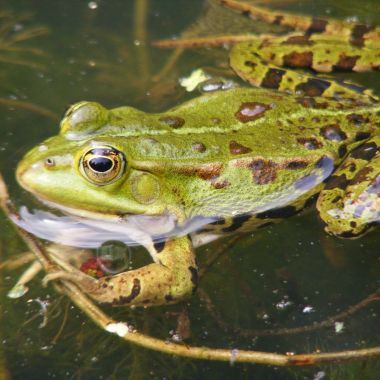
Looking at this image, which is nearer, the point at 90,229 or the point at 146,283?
the point at 146,283

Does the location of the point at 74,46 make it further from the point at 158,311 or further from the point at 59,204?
the point at 158,311

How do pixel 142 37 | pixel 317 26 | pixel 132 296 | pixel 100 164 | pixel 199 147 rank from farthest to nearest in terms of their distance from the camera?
1. pixel 142 37
2. pixel 317 26
3. pixel 199 147
4. pixel 132 296
5. pixel 100 164

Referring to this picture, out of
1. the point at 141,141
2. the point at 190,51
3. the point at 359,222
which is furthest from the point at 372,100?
the point at 190,51

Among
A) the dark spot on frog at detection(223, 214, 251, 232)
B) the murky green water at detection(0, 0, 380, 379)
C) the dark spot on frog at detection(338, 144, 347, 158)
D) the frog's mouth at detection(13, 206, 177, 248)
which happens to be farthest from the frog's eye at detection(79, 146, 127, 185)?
the dark spot on frog at detection(338, 144, 347, 158)

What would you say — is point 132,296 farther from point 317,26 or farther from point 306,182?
point 317,26

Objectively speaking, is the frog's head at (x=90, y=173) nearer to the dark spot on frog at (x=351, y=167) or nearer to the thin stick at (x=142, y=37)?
the dark spot on frog at (x=351, y=167)

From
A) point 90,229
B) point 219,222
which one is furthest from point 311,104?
point 90,229

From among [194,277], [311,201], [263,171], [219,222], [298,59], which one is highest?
[298,59]
